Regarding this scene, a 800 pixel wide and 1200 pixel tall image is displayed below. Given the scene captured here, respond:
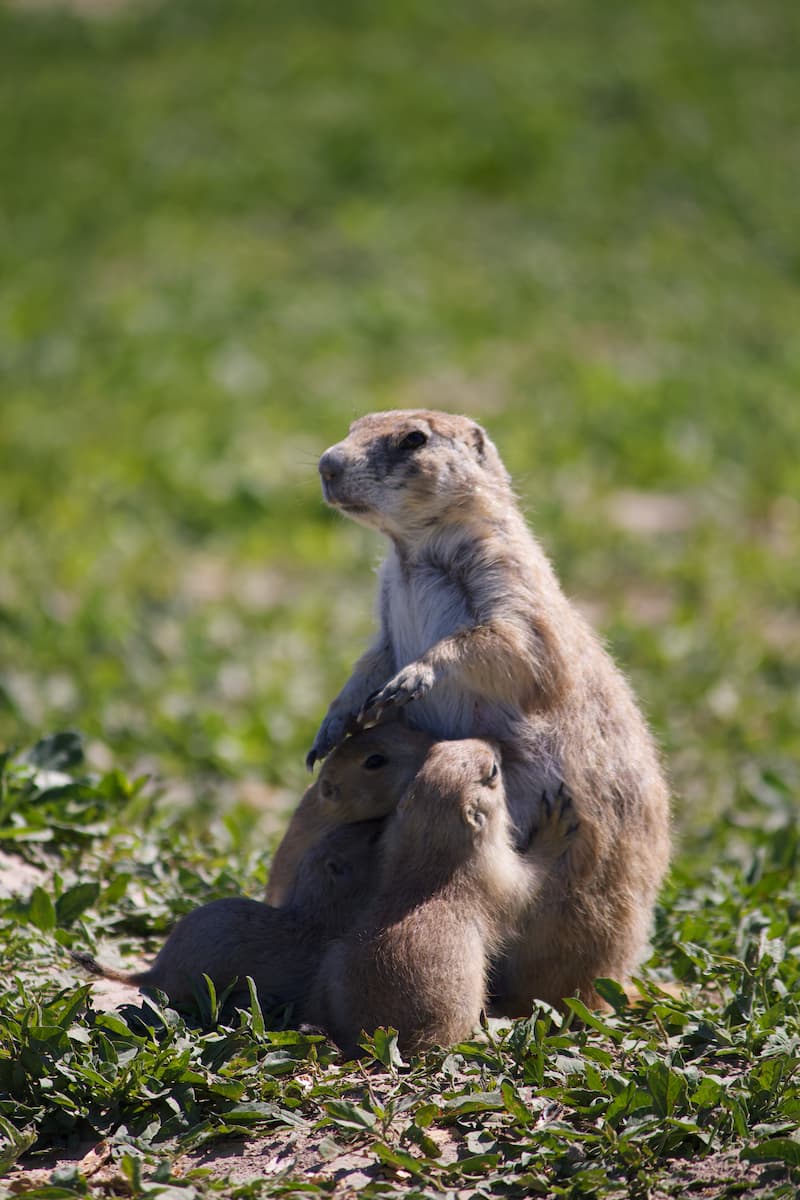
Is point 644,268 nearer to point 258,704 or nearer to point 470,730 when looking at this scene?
point 258,704

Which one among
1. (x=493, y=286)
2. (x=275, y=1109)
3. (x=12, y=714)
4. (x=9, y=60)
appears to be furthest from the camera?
(x=9, y=60)

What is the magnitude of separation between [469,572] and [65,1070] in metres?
1.79

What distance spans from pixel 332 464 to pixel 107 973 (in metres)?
1.59

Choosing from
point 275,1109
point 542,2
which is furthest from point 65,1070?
point 542,2

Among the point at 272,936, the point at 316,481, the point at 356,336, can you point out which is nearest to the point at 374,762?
the point at 272,936

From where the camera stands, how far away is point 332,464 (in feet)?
14.3

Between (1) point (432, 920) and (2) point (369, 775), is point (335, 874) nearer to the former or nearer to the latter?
(2) point (369, 775)

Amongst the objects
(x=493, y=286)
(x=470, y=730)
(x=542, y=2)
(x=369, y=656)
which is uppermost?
(x=542, y=2)

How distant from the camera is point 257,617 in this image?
8781 mm

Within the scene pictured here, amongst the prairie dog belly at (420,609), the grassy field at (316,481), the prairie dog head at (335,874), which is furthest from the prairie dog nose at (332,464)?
the grassy field at (316,481)

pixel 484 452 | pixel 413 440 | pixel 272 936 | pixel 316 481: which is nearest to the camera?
pixel 272 936

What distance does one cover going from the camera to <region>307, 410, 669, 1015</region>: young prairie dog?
4.14m

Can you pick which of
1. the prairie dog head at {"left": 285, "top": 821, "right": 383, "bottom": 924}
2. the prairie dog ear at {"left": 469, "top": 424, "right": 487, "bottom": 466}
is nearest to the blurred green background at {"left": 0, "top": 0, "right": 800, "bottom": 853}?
the prairie dog ear at {"left": 469, "top": 424, "right": 487, "bottom": 466}

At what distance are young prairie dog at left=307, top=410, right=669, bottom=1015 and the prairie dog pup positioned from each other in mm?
85
